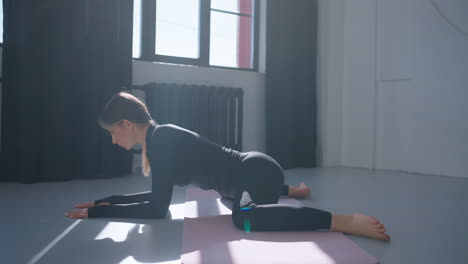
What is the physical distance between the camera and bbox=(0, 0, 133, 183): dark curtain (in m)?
2.26

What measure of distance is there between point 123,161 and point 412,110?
2677 mm

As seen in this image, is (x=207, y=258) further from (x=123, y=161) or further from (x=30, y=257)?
(x=123, y=161)

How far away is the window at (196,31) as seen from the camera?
2879 millimetres

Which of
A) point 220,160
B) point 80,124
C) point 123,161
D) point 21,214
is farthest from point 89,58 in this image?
point 220,160

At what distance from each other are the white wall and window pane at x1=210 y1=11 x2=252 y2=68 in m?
0.81

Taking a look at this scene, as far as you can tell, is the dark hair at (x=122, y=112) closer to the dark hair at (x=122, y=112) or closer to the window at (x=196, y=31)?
the dark hair at (x=122, y=112)

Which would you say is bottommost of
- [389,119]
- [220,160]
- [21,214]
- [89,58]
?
[21,214]

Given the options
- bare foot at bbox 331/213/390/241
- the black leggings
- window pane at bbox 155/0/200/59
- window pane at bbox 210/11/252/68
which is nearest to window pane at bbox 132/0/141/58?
window pane at bbox 155/0/200/59

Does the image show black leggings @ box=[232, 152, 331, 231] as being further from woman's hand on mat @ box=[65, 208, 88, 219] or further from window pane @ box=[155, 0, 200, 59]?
window pane @ box=[155, 0, 200, 59]

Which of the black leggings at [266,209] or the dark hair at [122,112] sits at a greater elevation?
the dark hair at [122,112]

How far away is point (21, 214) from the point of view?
1480 millimetres

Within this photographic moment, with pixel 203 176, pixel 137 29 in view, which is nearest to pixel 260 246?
pixel 203 176

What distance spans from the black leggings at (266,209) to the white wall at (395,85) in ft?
7.55

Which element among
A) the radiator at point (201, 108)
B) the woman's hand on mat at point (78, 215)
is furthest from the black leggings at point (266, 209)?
the radiator at point (201, 108)
